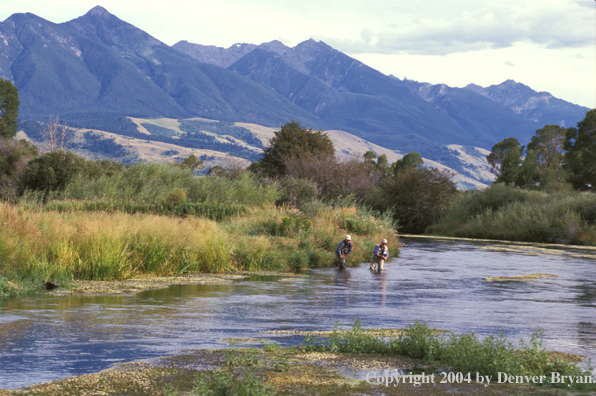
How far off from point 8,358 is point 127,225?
1190 cm

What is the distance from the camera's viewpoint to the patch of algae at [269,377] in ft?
27.7

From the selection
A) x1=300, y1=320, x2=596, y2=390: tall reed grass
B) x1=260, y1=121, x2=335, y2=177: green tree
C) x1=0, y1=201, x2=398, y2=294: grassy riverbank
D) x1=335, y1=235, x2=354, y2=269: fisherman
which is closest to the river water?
x1=335, y1=235, x2=354, y2=269: fisherman

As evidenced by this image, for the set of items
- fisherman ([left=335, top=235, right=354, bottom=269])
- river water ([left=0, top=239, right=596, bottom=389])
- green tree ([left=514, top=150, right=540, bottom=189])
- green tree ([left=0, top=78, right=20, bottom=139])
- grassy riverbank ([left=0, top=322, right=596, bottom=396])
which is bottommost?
river water ([left=0, top=239, right=596, bottom=389])

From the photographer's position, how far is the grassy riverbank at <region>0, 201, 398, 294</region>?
18.0 meters

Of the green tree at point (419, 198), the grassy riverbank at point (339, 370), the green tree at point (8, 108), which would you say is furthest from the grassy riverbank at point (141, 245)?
the green tree at point (8, 108)

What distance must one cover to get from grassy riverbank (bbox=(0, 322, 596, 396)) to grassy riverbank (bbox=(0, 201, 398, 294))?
27.9 feet

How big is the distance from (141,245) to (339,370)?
1271 centimetres

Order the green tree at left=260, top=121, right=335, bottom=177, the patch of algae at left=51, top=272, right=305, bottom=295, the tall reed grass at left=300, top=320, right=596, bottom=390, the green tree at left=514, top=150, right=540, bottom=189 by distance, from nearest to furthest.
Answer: the tall reed grass at left=300, top=320, right=596, bottom=390 → the patch of algae at left=51, top=272, right=305, bottom=295 → the green tree at left=260, top=121, right=335, bottom=177 → the green tree at left=514, top=150, right=540, bottom=189

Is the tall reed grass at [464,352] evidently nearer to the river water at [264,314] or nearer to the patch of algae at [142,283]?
the river water at [264,314]

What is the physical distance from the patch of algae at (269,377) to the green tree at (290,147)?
168ft

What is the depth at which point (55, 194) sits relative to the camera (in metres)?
32.2

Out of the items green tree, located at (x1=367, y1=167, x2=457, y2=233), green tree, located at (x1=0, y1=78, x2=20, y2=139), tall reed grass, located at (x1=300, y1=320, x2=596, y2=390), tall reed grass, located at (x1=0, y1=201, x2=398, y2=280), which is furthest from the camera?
green tree, located at (x1=0, y1=78, x2=20, y2=139)

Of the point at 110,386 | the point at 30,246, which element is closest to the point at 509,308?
the point at 110,386

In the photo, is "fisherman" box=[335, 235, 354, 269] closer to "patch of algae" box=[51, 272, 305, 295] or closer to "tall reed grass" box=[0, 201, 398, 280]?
"tall reed grass" box=[0, 201, 398, 280]
